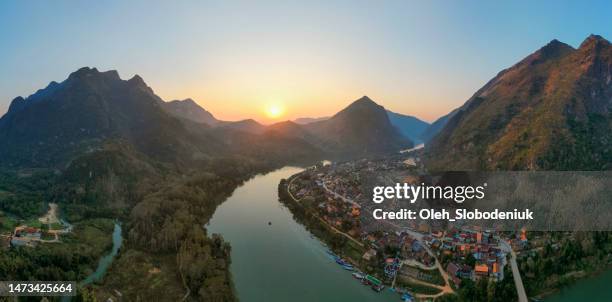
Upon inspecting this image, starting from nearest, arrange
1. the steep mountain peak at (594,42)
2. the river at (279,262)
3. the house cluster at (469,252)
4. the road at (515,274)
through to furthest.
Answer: the road at (515,274) < the river at (279,262) < the house cluster at (469,252) < the steep mountain peak at (594,42)

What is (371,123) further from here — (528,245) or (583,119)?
(528,245)

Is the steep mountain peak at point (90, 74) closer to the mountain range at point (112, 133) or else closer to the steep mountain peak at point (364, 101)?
the mountain range at point (112, 133)

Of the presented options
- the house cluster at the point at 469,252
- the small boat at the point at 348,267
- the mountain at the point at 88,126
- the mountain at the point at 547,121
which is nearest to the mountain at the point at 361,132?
the mountain at the point at 88,126

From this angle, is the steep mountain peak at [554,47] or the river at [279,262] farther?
the steep mountain peak at [554,47]

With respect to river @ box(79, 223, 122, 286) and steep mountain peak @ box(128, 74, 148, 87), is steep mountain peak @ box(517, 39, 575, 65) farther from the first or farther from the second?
steep mountain peak @ box(128, 74, 148, 87)

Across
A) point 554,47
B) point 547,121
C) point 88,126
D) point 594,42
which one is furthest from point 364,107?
point 88,126

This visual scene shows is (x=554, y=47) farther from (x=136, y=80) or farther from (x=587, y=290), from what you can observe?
(x=136, y=80)
